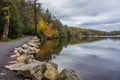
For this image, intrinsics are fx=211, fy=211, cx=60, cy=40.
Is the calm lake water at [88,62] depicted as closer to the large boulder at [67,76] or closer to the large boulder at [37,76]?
the large boulder at [67,76]

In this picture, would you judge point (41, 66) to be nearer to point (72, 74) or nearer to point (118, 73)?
point (72, 74)

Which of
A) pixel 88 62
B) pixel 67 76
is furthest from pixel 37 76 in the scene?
pixel 88 62

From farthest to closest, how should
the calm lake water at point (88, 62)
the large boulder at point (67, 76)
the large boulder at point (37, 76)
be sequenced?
the calm lake water at point (88, 62) → the large boulder at point (67, 76) → the large boulder at point (37, 76)

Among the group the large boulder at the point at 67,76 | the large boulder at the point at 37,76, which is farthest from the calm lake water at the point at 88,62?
the large boulder at the point at 37,76

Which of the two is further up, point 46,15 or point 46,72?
point 46,15

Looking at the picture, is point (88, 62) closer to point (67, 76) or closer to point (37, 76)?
point (67, 76)

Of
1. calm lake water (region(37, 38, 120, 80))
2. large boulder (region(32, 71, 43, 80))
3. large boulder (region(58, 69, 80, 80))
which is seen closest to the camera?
large boulder (region(32, 71, 43, 80))

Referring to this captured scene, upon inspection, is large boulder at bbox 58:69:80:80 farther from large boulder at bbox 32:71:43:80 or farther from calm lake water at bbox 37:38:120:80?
calm lake water at bbox 37:38:120:80

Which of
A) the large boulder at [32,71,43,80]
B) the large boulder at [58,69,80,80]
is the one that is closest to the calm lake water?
the large boulder at [58,69,80,80]

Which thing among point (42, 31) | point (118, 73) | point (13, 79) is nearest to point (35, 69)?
point (13, 79)

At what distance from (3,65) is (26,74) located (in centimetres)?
274

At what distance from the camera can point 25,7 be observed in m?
69.8

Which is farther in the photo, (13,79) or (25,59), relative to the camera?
(25,59)

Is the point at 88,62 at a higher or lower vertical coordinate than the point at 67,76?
lower
